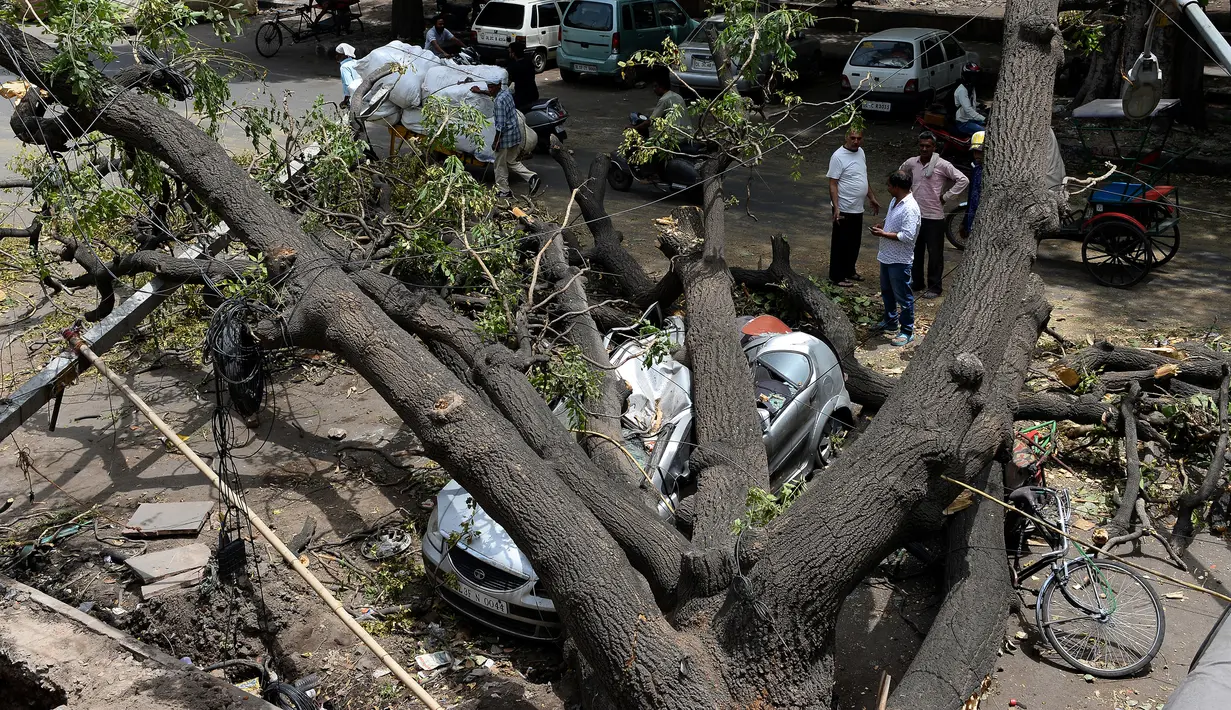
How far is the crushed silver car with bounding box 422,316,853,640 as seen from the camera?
6.31 metres

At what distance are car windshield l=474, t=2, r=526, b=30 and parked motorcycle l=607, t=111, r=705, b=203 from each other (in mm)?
7933

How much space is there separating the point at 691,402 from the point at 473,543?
1.98 metres

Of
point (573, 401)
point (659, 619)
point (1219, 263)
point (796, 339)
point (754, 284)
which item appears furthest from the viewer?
point (1219, 263)

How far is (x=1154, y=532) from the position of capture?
6637 mm

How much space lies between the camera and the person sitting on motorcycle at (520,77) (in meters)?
16.0

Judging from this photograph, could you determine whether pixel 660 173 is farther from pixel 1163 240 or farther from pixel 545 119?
pixel 1163 240

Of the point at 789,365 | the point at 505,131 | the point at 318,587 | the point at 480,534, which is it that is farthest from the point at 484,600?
the point at 505,131

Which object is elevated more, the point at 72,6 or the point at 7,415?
the point at 72,6

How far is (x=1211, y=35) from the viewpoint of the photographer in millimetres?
5516

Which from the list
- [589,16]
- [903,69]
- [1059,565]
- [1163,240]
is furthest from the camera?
[589,16]

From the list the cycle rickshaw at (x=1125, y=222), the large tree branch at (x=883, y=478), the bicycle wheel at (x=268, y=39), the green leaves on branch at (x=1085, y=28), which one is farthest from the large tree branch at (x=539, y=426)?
the bicycle wheel at (x=268, y=39)

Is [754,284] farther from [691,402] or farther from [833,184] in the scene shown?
[691,402]

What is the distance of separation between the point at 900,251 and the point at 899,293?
1.45ft

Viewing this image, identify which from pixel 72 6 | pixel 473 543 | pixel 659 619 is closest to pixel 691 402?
pixel 473 543
